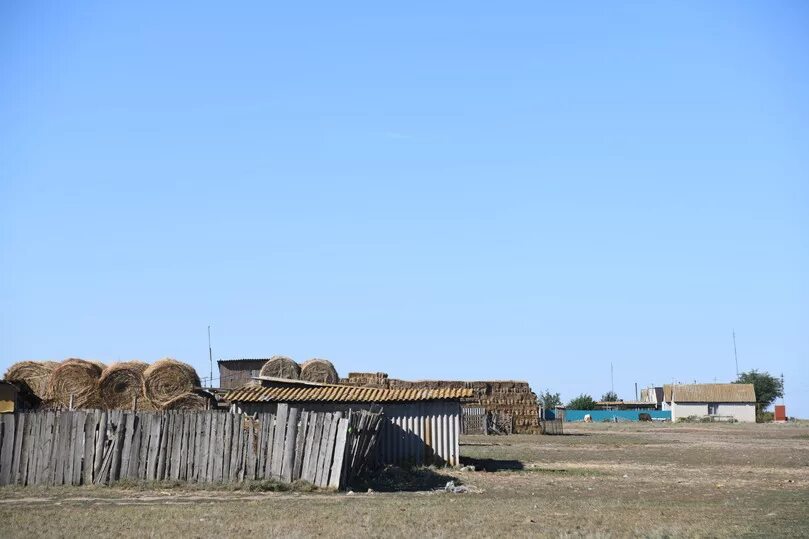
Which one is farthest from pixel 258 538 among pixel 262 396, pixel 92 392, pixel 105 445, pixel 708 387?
pixel 708 387

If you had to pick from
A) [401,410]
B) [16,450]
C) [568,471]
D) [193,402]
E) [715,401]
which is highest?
[715,401]

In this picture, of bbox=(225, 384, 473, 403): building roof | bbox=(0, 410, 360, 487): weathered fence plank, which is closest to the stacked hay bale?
bbox=(225, 384, 473, 403): building roof

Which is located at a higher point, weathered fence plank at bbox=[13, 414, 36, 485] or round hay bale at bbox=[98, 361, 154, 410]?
round hay bale at bbox=[98, 361, 154, 410]

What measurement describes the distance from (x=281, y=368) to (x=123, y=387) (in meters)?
7.98

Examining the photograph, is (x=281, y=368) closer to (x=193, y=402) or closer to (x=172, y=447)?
(x=193, y=402)

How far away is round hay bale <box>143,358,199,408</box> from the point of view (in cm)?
3684

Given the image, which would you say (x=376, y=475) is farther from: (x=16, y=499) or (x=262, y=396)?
(x=16, y=499)

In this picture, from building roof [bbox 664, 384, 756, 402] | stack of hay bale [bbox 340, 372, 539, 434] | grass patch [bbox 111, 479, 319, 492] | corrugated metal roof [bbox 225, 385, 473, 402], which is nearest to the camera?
grass patch [bbox 111, 479, 319, 492]

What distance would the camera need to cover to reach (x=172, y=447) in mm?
22641

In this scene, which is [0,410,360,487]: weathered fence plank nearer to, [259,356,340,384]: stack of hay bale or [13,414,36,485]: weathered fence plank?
[13,414,36,485]: weathered fence plank

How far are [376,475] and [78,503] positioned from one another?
8429mm

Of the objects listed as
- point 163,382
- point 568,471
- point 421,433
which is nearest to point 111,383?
point 163,382

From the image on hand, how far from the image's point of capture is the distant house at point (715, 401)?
321 feet

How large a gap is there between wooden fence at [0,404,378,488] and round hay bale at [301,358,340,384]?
20.1 m
